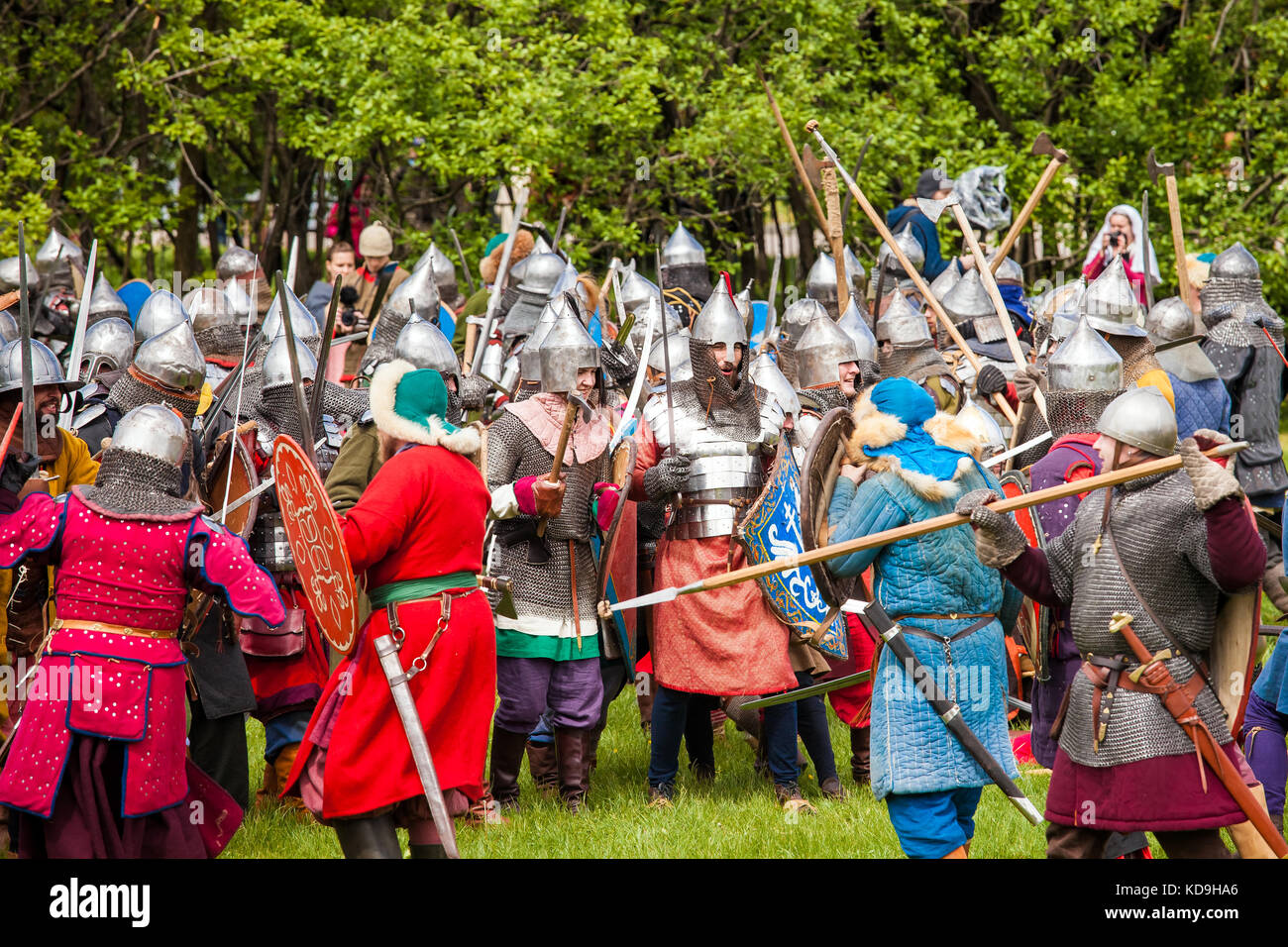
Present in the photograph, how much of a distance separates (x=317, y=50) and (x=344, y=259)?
14.8 feet

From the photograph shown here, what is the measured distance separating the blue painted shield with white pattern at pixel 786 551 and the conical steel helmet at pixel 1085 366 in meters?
0.99

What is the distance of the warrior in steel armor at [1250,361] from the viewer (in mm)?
7789

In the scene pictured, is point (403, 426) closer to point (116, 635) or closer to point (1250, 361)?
point (116, 635)

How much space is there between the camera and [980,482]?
14.4 ft

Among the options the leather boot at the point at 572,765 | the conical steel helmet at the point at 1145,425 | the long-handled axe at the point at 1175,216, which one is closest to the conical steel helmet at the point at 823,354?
the long-handled axe at the point at 1175,216

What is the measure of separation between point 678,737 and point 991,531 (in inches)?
84.7

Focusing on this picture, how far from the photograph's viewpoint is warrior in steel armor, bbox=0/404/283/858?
4148 mm

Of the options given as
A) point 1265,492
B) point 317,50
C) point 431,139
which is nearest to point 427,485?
point 1265,492

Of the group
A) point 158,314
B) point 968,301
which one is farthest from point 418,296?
point 968,301

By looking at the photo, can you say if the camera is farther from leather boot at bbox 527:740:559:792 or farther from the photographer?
leather boot at bbox 527:740:559:792

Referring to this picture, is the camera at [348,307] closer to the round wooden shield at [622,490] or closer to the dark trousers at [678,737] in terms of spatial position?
the round wooden shield at [622,490]

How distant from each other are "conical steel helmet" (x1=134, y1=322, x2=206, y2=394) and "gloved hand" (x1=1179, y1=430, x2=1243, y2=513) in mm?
3296

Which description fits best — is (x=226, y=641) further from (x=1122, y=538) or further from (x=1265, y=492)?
(x=1265, y=492)

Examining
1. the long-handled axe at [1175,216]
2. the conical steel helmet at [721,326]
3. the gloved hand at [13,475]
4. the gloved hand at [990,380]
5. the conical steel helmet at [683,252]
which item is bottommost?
the gloved hand at [13,475]
